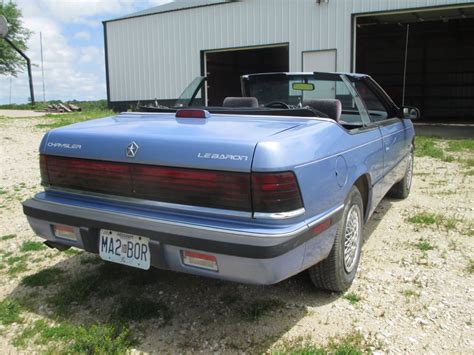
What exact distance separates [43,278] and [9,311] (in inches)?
19.8

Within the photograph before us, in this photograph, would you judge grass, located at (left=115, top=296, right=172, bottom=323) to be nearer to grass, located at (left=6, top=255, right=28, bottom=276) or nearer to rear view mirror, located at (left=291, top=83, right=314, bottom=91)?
grass, located at (left=6, top=255, right=28, bottom=276)

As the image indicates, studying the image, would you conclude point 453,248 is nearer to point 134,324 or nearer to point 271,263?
point 271,263

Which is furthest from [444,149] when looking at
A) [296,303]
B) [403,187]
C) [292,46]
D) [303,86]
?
[296,303]

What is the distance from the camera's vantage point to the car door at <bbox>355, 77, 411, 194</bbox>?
4.11 m

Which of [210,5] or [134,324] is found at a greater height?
[210,5]

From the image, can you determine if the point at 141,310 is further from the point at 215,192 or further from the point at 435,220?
the point at 435,220

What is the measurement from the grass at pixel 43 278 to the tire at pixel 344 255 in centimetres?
192

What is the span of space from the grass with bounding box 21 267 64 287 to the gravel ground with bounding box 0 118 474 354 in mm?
60

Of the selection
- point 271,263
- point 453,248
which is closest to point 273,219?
point 271,263

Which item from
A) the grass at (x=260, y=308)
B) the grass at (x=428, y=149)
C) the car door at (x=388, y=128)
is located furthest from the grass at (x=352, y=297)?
the grass at (x=428, y=149)

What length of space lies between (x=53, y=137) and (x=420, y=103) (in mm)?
24697

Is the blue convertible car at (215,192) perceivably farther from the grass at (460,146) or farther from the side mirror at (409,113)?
the grass at (460,146)

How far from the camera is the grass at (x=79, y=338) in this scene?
8.18 ft

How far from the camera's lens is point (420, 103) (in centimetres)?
2478
